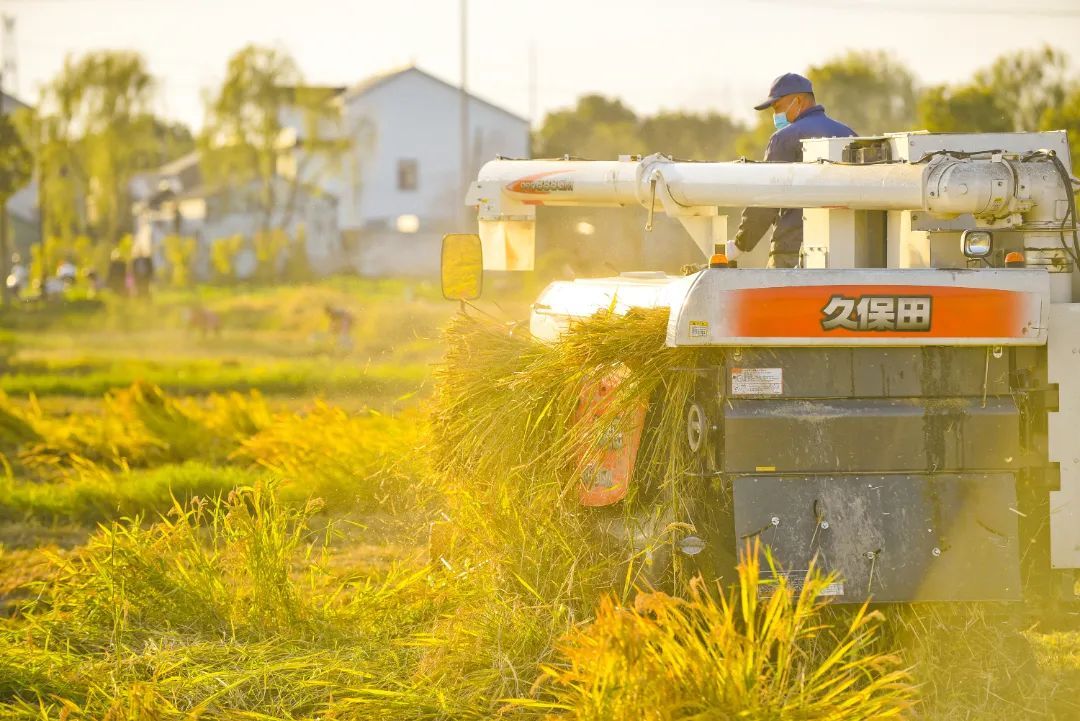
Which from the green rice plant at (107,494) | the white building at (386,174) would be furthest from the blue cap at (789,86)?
the white building at (386,174)

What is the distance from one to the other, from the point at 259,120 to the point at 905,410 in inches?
2307

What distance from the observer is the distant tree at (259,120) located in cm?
6250

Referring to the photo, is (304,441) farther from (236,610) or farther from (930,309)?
(930,309)

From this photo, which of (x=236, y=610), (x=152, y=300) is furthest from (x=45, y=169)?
(x=236, y=610)

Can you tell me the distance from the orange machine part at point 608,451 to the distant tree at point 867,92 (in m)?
42.9

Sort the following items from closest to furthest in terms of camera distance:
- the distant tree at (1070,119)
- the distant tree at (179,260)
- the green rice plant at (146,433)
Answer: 1. the green rice plant at (146,433)
2. the distant tree at (1070,119)
3. the distant tree at (179,260)

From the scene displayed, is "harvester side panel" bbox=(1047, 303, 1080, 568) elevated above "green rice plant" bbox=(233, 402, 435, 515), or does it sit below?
above

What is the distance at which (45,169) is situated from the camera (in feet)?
Result: 186

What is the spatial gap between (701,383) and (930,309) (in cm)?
91

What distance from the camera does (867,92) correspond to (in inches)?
2034

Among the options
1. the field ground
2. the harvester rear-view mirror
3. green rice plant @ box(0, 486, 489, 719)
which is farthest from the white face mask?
green rice plant @ box(0, 486, 489, 719)

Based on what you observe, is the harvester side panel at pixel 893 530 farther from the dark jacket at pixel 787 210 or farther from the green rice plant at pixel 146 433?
the green rice plant at pixel 146 433

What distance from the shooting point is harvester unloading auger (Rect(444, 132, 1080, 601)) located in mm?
6109

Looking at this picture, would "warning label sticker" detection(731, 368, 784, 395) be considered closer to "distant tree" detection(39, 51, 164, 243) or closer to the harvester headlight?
the harvester headlight
